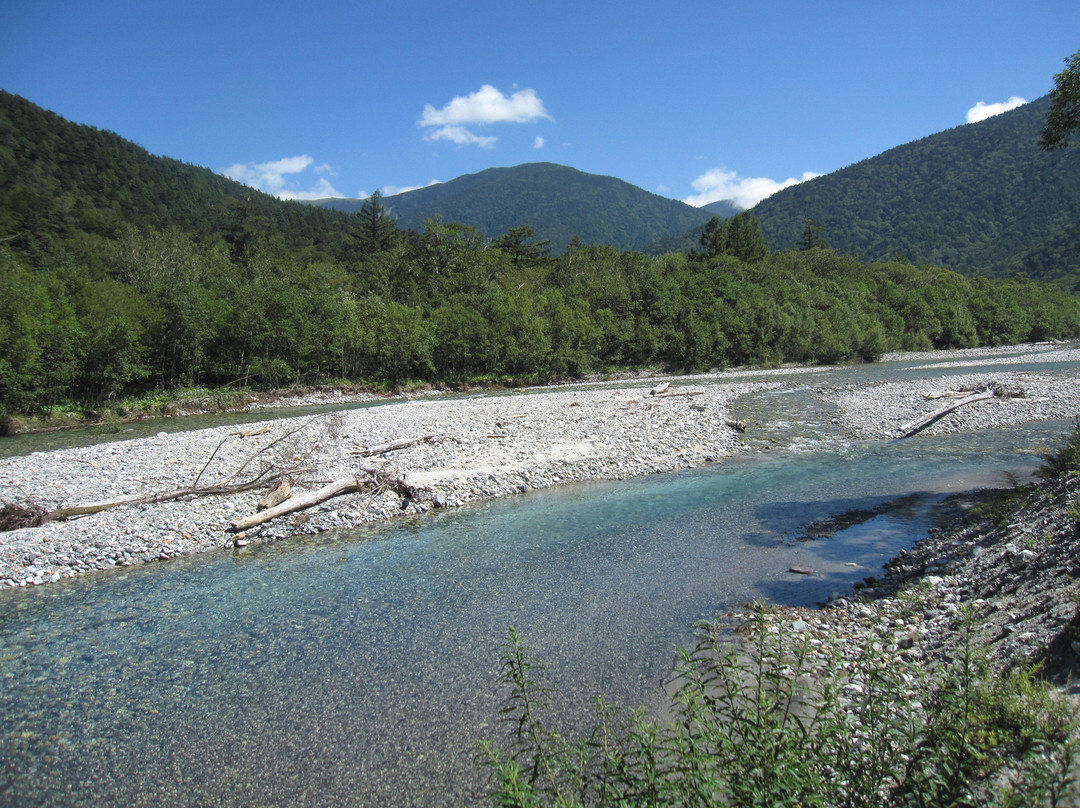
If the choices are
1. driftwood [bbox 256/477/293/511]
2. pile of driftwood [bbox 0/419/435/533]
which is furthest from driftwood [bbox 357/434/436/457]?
driftwood [bbox 256/477/293/511]

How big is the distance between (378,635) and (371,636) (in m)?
0.11

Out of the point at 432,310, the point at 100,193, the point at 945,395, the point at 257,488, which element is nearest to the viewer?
the point at 257,488

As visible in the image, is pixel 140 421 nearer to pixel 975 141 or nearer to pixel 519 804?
pixel 519 804

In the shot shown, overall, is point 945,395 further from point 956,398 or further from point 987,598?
point 987,598

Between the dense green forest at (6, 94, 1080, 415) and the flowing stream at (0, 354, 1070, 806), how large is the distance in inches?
1234

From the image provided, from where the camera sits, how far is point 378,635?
29.3 ft

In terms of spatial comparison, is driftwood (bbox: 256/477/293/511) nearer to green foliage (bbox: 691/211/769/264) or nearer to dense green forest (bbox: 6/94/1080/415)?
dense green forest (bbox: 6/94/1080/415)

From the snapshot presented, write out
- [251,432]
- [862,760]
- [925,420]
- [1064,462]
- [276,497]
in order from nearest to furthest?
[862,760], [1064,462], [276,497], [925,420], [251,432]

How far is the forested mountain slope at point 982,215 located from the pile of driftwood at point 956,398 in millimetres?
144466

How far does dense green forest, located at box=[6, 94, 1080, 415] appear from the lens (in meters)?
39.1

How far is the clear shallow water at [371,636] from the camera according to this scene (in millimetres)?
6203

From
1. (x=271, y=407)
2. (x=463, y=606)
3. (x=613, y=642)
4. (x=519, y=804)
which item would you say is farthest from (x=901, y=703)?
(x=271, y=407)

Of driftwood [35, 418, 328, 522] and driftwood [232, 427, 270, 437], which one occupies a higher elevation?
driftwood [232, 427, 270, 437]

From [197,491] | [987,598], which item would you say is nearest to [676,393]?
[197,491]
